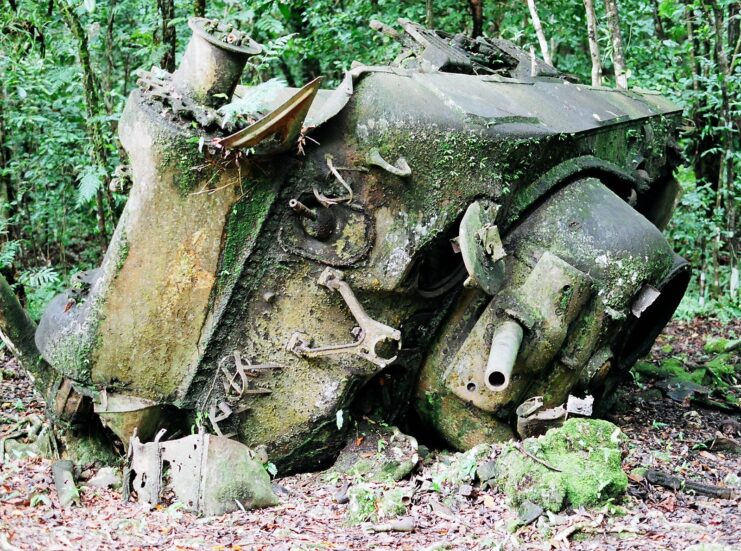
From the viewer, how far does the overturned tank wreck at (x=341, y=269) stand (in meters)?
5.42

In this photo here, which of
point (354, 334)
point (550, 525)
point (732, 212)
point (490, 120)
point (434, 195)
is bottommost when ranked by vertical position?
point (732, 212)

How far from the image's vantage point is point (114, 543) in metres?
4.47

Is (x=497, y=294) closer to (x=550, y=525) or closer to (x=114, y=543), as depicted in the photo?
(x=550, y=525)

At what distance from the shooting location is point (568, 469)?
16.4ft

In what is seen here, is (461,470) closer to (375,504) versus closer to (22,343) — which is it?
(375,504)

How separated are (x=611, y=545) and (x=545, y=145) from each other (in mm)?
2965

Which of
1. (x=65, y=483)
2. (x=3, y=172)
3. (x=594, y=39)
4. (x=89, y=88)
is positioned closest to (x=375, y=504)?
Result: (x=65, y=483)

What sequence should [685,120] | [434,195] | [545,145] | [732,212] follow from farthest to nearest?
1. [732,212]
2. [685,120]
3. [545,145]
4. [434,195]

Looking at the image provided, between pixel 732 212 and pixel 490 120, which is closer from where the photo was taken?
pixel 490 120

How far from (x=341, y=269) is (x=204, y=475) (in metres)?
1.68

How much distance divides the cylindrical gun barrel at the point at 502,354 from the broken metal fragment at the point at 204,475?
166cm

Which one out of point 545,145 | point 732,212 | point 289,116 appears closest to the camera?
point 289,116

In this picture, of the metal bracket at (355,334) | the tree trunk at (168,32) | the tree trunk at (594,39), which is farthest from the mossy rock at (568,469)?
the tree trunk at (168,32)

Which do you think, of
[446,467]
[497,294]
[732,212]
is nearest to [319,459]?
[446,467]
